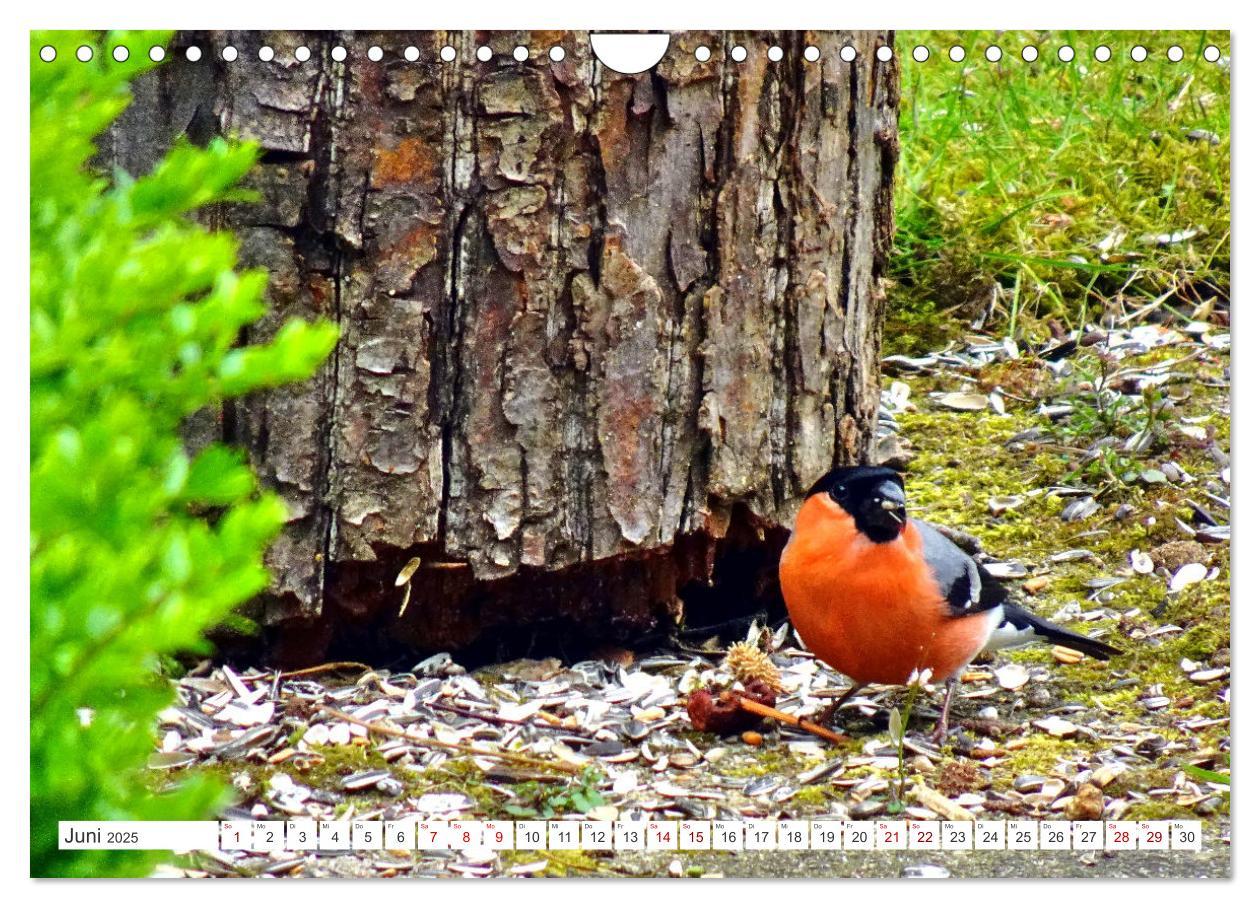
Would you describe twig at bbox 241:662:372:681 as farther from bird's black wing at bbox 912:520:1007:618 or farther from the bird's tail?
the bird's tail

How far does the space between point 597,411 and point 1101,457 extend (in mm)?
843

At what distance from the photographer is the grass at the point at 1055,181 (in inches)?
87.5

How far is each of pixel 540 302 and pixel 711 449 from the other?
0.39 m

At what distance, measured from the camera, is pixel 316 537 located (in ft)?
7.84

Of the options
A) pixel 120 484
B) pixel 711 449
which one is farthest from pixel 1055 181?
pixel 120 484

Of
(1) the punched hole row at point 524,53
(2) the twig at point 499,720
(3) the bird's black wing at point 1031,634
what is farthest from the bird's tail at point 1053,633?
(1) the punched hole row at point 524,53

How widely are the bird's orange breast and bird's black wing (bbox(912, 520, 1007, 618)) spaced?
0.02m

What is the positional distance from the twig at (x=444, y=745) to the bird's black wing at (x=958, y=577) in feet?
2.35

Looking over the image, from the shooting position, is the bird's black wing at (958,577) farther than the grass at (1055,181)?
Yes

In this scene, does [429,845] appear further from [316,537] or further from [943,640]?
[943,640]

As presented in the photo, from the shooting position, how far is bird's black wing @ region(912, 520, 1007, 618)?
2.45m

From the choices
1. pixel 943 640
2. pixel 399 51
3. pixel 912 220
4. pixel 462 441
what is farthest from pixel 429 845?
pixel 912 220

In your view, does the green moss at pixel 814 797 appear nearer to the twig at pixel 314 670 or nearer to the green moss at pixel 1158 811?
the green moss at pixel 1158 811

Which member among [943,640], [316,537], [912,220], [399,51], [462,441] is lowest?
[943,640]
